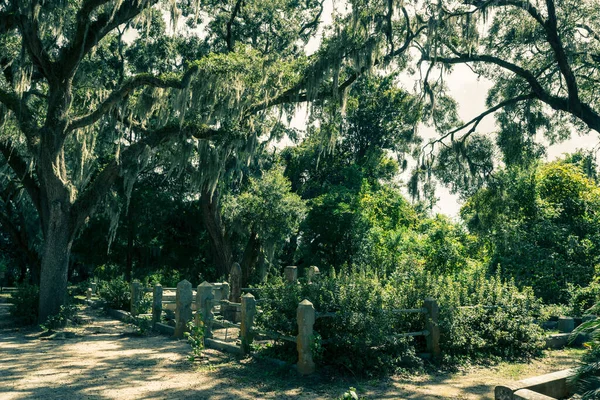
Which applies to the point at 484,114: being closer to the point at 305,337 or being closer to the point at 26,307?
the point at 305,337

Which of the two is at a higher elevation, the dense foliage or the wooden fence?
the dense foliage

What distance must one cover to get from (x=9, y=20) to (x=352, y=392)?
14608mm

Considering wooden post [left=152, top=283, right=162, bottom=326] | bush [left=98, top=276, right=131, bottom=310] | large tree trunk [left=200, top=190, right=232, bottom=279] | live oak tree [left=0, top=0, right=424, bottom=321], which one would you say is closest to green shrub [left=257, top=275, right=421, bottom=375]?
wooden post [left=152, top=283, right=162, bottom=326]

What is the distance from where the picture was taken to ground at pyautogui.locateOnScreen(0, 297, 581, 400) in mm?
8211

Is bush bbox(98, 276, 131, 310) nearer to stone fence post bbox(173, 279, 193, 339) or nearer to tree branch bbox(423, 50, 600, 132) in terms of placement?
stone fence post bbox(173, 279, 193, 339)

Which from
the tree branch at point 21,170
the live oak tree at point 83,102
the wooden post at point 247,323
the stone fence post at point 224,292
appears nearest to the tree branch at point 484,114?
the live oak tree at point 83,102

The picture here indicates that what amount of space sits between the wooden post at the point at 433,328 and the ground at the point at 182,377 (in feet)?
2.38

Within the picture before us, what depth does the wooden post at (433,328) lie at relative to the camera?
→ 1059cm

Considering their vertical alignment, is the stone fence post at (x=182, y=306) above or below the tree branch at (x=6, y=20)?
below

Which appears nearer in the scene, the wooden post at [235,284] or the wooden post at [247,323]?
the wooden post at [247,323]

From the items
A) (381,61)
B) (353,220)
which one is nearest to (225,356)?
(381,61)

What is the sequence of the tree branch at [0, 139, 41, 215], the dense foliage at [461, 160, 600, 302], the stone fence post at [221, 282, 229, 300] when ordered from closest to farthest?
the tree branch at [0, 139, 41, 215]
the stone fence post at [221, 282, 229, 300]
the dense foliage at [461, 160, 600, 302]

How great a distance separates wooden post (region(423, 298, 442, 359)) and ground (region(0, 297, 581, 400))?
0.73 meters

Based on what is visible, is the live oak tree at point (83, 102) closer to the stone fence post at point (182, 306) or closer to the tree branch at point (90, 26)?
the tree branch at point (90, 26)
